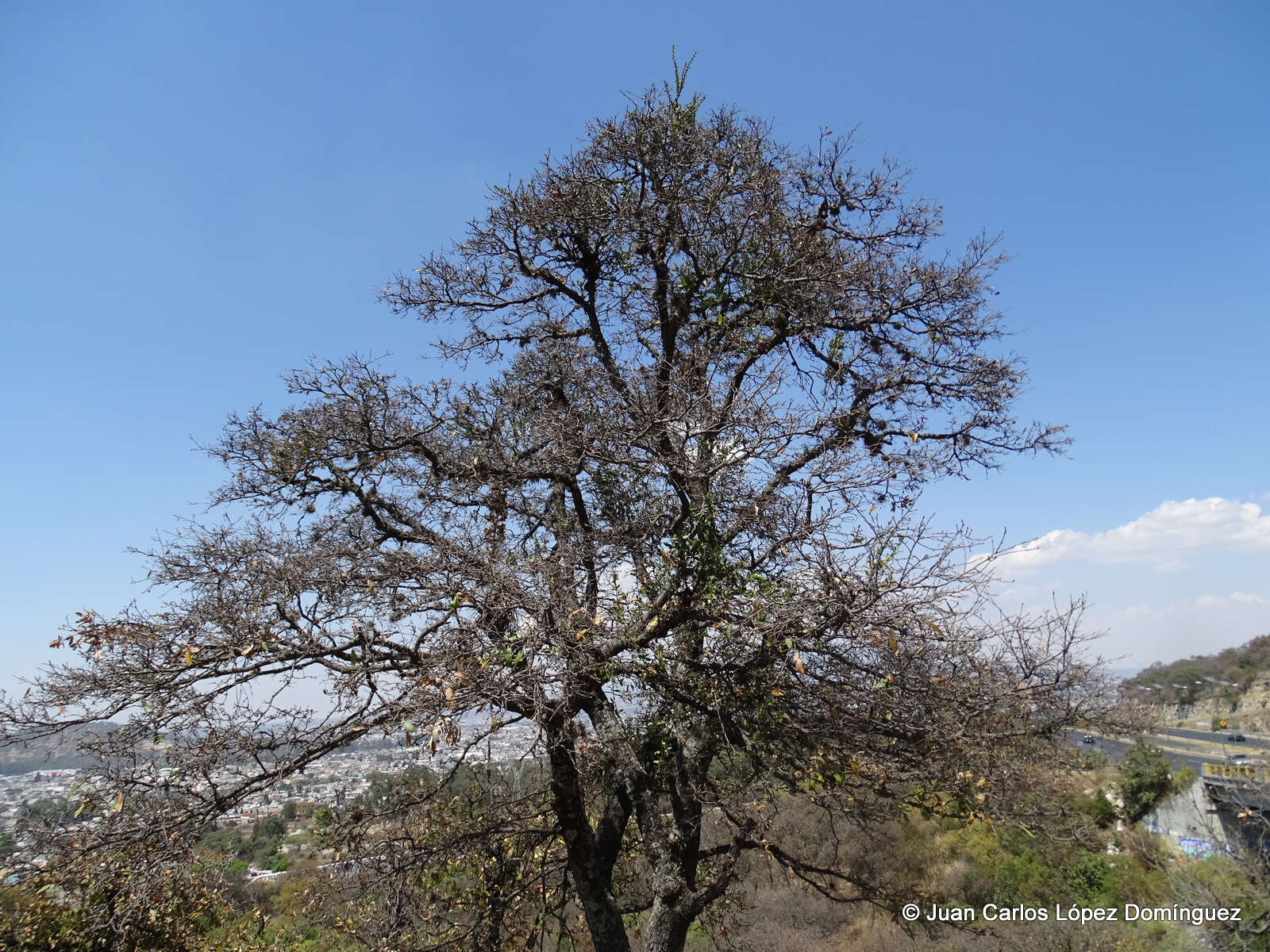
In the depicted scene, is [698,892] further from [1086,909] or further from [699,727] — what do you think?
[1086,909]

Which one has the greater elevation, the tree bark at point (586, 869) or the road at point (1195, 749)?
the tree bark at point (586, 869)

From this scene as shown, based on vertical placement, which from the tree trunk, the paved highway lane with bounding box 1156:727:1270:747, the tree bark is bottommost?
the paved highway lane with bounding box 1156:727:1270:747

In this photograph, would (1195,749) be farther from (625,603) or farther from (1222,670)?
(625,603)

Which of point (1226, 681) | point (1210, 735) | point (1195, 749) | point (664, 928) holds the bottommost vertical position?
point (1210, 735)

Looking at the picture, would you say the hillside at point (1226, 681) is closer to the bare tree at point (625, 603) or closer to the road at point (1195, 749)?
the road at point (1195, 749)

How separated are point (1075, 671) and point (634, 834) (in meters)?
4.32

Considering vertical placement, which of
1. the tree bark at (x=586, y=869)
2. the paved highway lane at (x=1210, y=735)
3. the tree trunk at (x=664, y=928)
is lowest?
the paved highway lane at (x=1210, y=735)

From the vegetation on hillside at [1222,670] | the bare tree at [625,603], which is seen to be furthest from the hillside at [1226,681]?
the bare tree at [625,603]

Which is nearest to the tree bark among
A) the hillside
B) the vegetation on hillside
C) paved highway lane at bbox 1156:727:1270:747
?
paved highway lane at bbox 1156:727:1270:747

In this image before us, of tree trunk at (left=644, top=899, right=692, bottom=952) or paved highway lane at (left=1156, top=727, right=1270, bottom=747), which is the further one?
paved highway lane at (left=1156, top=727, right=1270, bottom=747)

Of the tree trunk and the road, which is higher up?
the tree trunk

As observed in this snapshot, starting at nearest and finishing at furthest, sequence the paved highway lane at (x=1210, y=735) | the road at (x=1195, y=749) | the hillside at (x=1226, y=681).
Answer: the road at (x=1195, y=749), the paved highway lane at (x=1210, y=735), the hillside at (x=1226, y=681)

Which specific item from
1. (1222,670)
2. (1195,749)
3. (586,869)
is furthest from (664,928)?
(1222,670)

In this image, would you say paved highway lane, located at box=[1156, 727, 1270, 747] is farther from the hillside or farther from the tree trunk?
the tree trunk
